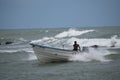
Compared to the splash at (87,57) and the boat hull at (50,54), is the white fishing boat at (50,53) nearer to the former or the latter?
the boat hull at (50,54)

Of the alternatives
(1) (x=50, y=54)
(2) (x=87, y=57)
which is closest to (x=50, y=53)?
(1) (x=50, y=54)

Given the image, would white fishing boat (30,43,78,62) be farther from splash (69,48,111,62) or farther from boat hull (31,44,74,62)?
splash (69,48,111,62)

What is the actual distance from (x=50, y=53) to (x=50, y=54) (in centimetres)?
8

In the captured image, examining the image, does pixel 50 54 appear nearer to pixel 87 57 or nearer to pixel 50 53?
pixel 50 53

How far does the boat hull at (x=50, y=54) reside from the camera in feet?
76.5

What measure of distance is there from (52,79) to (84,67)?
4118 millimetres

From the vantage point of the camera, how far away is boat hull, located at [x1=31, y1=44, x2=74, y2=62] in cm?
2331

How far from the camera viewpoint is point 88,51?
26.0 m

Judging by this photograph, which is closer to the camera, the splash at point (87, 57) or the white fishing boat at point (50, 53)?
the white fishing boat at point (50, 53)

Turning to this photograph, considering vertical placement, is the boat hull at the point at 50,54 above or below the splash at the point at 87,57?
above

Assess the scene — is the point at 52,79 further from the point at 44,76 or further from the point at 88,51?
the point at 88,51

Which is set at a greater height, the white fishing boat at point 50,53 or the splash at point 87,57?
the white fishing boat at point 50,53

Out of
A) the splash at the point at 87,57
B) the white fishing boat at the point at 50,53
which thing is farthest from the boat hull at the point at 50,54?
the splash at the point at 87,57

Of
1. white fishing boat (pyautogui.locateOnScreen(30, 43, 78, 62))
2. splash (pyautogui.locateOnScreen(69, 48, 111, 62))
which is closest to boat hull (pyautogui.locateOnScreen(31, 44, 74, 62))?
white fishing boat (pyautogui.locateOnScreen(30, 43, 78, 62))
